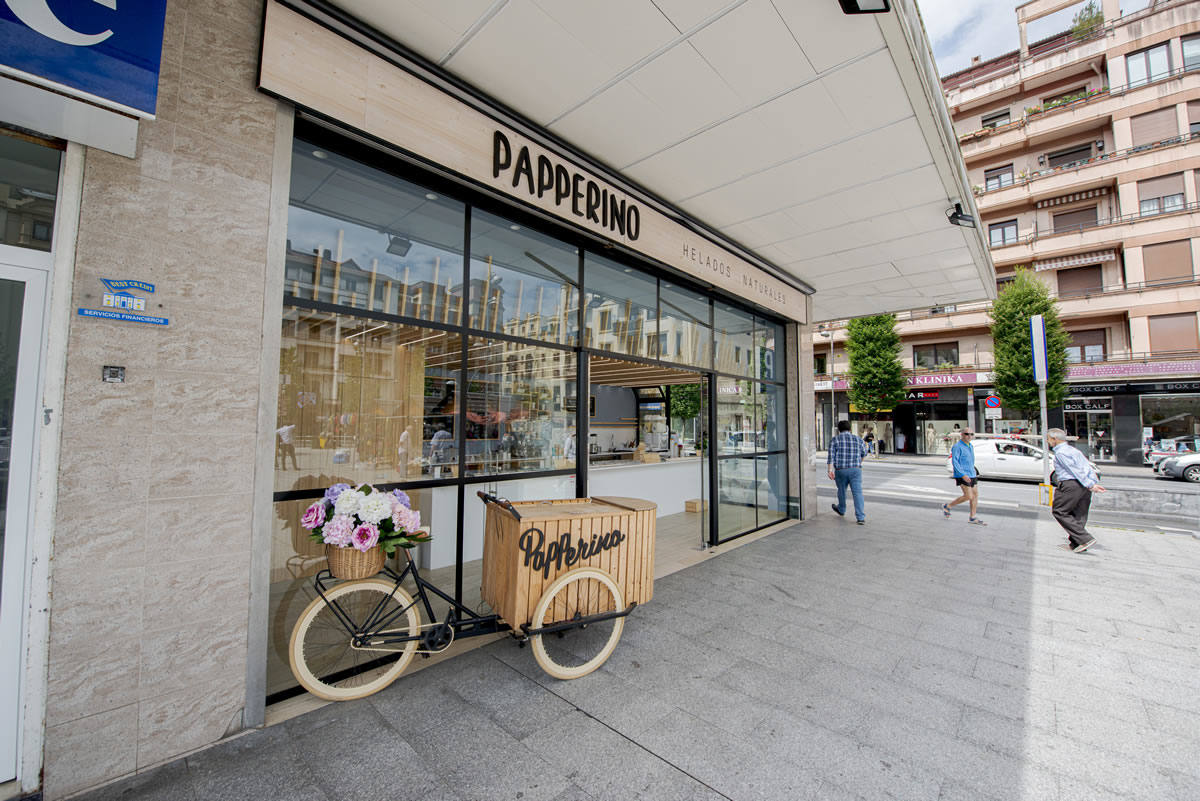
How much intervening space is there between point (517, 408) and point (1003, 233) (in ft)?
96.3

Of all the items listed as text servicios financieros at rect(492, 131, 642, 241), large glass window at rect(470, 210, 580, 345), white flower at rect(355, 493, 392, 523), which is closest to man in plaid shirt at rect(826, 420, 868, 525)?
text servicios financieros at rect(492, 131, 642, 241)

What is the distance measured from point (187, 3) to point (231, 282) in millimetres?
1359

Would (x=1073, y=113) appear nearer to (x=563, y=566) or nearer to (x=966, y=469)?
(x=966, y=469)

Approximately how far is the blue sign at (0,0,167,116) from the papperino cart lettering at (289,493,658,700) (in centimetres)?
243

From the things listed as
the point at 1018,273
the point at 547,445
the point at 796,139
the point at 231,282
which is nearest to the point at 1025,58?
the point at 1018,273

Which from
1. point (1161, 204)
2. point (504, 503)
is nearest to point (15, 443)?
point (504, 503)

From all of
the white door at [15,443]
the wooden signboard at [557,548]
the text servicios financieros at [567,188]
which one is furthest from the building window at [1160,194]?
the white door at [15,443]

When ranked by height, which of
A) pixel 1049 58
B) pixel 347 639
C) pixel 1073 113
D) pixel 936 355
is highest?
pixel 1049 58

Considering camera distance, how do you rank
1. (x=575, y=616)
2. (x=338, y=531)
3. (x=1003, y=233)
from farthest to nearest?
(x=1003, y=233) → (x=575, y=616) → (x=338, y=531)

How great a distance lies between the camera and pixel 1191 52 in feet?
63.3

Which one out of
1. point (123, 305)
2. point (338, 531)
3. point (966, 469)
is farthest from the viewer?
point (966, 469)

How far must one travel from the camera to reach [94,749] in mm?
2119

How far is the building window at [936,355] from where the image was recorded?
25859 millimetres

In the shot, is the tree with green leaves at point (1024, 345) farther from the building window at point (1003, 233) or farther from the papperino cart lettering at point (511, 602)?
the papperino cart lettering at point (511, 602)
